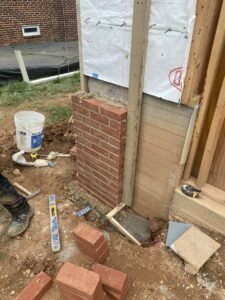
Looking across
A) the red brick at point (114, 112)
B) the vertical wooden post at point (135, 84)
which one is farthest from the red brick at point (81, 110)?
the vertical wooden post at point (135, 84)

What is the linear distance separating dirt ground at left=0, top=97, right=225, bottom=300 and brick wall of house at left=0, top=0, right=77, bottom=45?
1006 cm

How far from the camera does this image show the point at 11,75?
6957 millimetres

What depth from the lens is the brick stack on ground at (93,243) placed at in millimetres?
2049

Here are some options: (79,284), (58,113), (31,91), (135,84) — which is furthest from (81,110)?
(31,91)

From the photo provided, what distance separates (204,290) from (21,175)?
262 centimetres

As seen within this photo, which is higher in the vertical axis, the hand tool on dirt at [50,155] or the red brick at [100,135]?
the red brick at [100,135]

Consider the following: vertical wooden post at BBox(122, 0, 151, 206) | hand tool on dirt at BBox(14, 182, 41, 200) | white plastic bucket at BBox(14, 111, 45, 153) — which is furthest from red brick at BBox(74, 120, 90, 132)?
white plastic bucket at BBox(14, 111, 45, 153)

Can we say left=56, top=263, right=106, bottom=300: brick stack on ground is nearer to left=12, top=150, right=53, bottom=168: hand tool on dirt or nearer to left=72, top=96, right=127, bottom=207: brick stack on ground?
left=72, top=96, right=127, bottom=207: brick stack on ground

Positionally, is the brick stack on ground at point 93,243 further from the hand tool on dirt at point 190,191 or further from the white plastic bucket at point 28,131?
the white plastic bucket at point 28,131

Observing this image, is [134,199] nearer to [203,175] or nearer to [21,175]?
[203,175]

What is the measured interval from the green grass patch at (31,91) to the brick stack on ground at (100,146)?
11.4 feet

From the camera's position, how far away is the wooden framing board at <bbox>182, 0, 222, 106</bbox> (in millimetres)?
1588

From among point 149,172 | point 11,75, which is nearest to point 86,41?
point 149,172

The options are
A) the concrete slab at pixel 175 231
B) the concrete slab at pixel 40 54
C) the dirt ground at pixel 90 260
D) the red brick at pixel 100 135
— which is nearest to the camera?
the dirt ground at pixel 90 260
